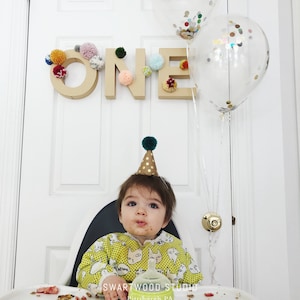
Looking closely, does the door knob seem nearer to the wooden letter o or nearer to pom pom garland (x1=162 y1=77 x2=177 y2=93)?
pom pom garland (x1=162 y1=77 x2=177 y2=93)

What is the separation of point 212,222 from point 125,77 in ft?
2.31

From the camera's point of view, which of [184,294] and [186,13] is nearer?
[184,294]

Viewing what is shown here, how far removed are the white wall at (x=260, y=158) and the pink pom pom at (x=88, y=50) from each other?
29 cm

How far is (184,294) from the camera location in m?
1.07

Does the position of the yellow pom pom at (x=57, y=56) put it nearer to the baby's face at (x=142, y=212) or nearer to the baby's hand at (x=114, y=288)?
the baby's face at (x=142, y=212)

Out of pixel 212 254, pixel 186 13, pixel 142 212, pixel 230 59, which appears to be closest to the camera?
pixel 142 212

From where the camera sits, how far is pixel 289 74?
5.10 ft

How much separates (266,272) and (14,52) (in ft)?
4.71

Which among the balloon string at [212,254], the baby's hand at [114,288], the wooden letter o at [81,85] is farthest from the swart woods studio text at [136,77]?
the baby's hand at [114,288]

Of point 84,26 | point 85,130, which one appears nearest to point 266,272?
point 85,130

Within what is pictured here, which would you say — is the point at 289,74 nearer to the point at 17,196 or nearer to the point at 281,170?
the point at 281,170

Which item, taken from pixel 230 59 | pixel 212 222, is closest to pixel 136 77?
pixel 230 59

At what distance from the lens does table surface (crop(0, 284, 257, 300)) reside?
1.03 m

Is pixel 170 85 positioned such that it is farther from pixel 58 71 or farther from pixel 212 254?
pixel 212 254
